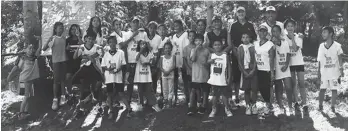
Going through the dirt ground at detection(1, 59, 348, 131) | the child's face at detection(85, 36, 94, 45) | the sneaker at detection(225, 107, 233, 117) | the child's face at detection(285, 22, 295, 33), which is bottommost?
the dirt ground at detection(1, 59, 348, 131)

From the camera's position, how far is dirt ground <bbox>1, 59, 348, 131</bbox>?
5129 mm

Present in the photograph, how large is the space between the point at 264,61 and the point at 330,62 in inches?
51.5

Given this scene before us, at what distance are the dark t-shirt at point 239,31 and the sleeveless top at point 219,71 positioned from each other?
551 mm

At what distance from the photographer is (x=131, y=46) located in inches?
246

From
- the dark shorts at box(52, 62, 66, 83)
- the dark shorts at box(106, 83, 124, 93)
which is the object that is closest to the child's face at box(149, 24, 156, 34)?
the dark shorts at box(106, 83, 124, 93)

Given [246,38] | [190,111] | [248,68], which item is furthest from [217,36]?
[190,111]

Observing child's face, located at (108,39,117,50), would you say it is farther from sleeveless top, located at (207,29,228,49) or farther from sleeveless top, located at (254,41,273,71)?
sleeveless top, located at (254,41,273,71)

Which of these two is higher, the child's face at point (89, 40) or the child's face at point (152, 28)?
the child's face at point (152, 28)

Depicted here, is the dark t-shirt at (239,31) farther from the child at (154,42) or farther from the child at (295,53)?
the child at (154,42)

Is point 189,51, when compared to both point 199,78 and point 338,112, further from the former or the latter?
point 338,112

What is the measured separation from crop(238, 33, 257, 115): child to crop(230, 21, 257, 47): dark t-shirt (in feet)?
0.89

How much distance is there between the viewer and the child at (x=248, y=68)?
18.0 feet

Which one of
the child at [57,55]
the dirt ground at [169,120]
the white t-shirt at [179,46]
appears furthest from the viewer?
the white t-shirt at [179,46]

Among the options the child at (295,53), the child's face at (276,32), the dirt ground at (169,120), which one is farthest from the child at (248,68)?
the child at (295,53)
